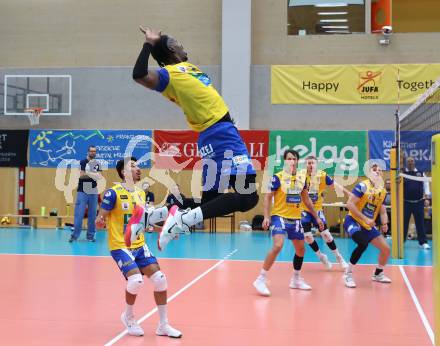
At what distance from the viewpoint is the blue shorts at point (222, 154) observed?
12.8 feet

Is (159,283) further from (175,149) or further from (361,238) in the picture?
(175,149)

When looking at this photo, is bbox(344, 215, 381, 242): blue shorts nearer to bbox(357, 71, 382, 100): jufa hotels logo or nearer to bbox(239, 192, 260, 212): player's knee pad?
bbox(239, 192, 260, 212): player's knee pad

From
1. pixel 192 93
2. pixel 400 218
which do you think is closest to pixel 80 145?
pixel 400 218

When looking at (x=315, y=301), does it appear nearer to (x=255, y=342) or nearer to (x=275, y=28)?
(x=255, y=342)

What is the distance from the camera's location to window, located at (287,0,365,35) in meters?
18.9

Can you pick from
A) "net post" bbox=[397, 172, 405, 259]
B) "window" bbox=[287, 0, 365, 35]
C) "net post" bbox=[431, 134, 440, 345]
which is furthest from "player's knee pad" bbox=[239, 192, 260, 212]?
"window" bbox=[287, 0, 365, 35]

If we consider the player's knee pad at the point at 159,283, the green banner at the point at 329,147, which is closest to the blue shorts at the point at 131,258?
the player's knee pad at the point at 159,283

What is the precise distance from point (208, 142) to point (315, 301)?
3.74 meters

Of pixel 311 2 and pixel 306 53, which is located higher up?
pixel 311 2

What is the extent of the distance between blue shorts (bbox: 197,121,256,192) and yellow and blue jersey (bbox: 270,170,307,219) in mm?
3886

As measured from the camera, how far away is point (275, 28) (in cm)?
1886

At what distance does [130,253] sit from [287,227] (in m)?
2.90

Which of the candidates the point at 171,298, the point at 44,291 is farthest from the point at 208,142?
the point at 44,291

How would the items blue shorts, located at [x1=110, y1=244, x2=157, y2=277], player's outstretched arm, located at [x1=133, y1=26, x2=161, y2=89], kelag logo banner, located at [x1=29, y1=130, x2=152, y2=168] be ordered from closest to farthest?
player's outstretched arm, located at [x1=133, y1=26, x2=161, y2=89] < blue shorts, located at [x1=110, y1=244, x2=157, y2=277] < kelag logo banner, located at [x1=29, y1=130, x2=152, y2=168]
